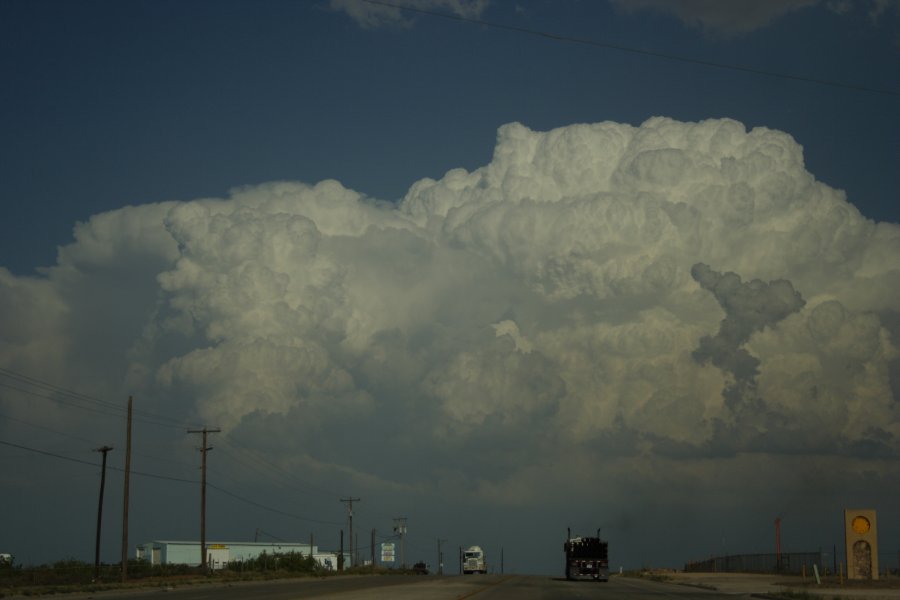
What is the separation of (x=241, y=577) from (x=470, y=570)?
143 feet

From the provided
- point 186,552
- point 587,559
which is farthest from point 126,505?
point 186,552

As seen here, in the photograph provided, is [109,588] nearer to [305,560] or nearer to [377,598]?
[377,598]

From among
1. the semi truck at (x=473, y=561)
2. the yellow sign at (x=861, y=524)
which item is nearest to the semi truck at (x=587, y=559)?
the yellow sign at (x=861, y=524)

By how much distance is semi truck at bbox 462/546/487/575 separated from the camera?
12769 centimetres

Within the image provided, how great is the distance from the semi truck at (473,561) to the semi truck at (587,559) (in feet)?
159

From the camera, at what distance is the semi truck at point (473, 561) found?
419 ft

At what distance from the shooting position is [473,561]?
129000mm

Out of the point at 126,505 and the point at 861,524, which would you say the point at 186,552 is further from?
the point at 861,524

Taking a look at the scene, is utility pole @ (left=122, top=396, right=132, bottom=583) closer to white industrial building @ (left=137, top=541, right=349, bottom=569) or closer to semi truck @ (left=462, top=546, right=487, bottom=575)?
semi truck @ (left=462, top=546, right=487, bottom=575)

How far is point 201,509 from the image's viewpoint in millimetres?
91938

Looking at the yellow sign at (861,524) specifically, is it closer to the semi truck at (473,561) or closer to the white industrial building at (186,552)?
the semi truck at (473,561)

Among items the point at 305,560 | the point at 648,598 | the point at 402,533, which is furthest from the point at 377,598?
the point at 402,533

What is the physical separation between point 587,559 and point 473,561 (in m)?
51.6

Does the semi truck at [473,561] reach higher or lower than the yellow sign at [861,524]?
lower
